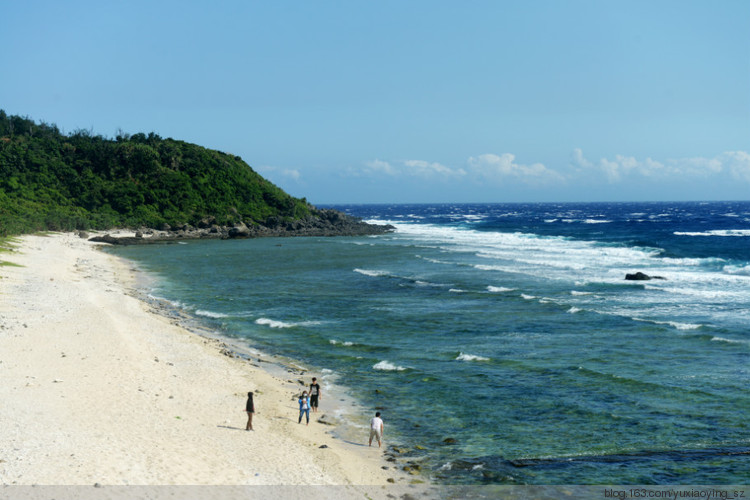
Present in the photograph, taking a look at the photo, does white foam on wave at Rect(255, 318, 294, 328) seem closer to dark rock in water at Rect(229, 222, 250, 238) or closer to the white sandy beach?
the white sandy beach

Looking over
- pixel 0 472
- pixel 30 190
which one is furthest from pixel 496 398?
pixel 30 190

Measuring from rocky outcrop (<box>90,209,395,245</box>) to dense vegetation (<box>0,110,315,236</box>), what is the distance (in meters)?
3.07

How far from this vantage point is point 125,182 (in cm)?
12225

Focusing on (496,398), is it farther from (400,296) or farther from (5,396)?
(400,296)

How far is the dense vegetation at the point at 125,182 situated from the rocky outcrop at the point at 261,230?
307cm

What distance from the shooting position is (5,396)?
19109 mm

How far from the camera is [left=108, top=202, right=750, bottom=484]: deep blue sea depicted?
18266 mm

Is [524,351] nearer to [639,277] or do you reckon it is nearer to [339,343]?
[339,343]

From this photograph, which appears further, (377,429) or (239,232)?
(239,232)

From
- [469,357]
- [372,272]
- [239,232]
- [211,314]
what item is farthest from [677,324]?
[239,232]

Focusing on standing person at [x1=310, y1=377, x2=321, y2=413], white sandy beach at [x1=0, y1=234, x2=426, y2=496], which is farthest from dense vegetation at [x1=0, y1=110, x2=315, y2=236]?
standing person at [x1=310, y1=377, x2=321, y2=413]

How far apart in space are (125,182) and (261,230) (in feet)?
103

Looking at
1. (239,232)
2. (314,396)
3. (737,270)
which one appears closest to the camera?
(314,396)

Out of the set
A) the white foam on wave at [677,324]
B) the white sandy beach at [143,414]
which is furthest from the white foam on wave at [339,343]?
the white foam on wave at [677,324]
